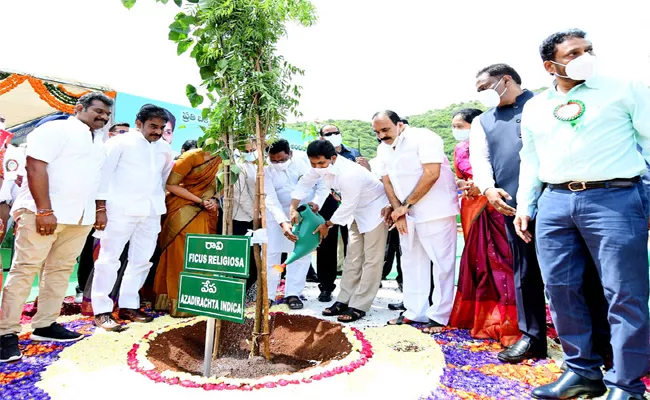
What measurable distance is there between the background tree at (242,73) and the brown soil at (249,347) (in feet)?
0.65

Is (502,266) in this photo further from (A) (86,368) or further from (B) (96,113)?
(B) (96,113)

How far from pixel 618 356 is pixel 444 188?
1.88m

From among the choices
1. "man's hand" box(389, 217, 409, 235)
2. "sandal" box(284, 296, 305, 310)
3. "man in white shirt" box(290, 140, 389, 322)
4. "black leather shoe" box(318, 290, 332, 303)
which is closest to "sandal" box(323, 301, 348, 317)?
"man in white shirt" box(290, 140, 389, 322)

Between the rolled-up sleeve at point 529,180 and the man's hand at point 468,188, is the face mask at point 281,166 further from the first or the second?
the rolled-up sleeve at point 529,180

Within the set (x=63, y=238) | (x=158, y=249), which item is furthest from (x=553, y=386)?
(x=158, y=249)

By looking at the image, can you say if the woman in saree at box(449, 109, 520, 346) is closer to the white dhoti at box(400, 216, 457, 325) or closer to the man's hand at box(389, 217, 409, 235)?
the white dhoti at box(400, 216, 457, 325)

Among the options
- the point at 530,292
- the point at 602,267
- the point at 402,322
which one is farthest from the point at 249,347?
the point at 602,267

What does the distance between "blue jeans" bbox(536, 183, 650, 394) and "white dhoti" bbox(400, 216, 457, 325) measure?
125 cm

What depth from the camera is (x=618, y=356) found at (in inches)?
82.8

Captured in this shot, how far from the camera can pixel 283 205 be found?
4840 millimetres

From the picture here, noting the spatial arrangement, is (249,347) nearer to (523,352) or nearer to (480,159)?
(523,352)

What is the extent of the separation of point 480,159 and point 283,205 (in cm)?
237

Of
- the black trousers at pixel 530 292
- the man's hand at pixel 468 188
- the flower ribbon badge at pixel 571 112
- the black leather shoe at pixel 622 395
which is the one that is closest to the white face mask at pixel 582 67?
the flower ribbon badge at pixel 571 112

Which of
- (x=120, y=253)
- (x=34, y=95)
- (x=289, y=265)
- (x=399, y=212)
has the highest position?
(x=34, y=95)
